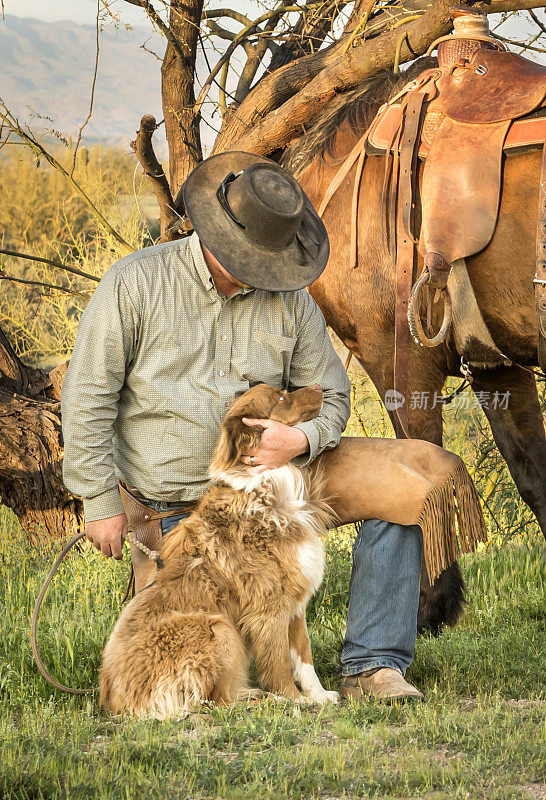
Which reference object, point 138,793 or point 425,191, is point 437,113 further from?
point 138,793

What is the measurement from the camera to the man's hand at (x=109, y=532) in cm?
313

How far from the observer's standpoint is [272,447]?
3.20 meters

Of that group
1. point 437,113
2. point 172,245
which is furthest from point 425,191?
point 172,245

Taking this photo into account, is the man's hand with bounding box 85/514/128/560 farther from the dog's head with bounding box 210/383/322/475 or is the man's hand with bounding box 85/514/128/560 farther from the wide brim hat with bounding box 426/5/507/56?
the wide brim hat with bounding box 426/5/507/56

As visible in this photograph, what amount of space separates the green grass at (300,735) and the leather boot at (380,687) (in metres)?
0.09

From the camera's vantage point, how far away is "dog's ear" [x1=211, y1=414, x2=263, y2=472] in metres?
Answer: 3.11

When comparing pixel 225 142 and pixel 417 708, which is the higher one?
pixel 225 142

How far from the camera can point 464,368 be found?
405cm

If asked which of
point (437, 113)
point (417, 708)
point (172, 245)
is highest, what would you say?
point (437, 113)

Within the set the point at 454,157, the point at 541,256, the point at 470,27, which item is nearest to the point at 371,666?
the point at 541,256

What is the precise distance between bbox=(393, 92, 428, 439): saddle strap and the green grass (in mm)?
1413

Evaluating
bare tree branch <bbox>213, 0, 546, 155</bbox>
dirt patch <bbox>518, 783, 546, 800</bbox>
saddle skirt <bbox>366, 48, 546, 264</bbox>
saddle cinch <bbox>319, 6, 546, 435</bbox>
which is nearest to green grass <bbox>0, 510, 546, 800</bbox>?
dirt patch <bbox>518, 783, 546, 800</bbox>

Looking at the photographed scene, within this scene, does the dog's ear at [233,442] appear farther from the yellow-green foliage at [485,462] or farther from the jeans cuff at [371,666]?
the yellow-green foliage at [485,462]

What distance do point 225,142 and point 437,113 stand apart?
2.08 metres
